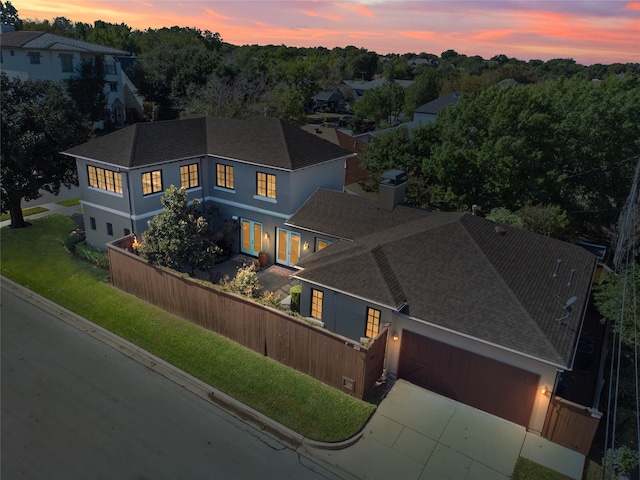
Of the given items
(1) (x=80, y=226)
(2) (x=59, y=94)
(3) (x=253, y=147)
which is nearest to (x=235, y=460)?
(3) (x=253, y=147)

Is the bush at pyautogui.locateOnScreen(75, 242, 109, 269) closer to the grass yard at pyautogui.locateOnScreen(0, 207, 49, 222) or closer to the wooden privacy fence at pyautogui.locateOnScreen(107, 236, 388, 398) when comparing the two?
the wooden privacy fence at pyautogui.locateOnScreen(107, 236, 388, 398)

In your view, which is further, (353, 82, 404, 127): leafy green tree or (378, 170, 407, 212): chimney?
(353, 82, 404, 127): leafy green tree

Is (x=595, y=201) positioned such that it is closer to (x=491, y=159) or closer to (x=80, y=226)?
(x=491, y=159)

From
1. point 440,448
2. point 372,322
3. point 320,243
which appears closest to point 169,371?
point 372,322

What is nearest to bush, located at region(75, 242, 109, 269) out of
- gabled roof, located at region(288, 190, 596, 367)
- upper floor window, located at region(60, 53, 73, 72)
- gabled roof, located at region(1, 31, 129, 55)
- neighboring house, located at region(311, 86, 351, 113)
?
gabled roof, located at region(288, 190, 596, 367)

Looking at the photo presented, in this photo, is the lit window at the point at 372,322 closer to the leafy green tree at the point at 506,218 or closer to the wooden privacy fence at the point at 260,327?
the wooden privacy fence at the point at 260,327

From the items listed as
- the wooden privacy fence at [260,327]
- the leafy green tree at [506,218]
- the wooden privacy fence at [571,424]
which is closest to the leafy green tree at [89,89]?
the wooden privacy fence at [260,327]
